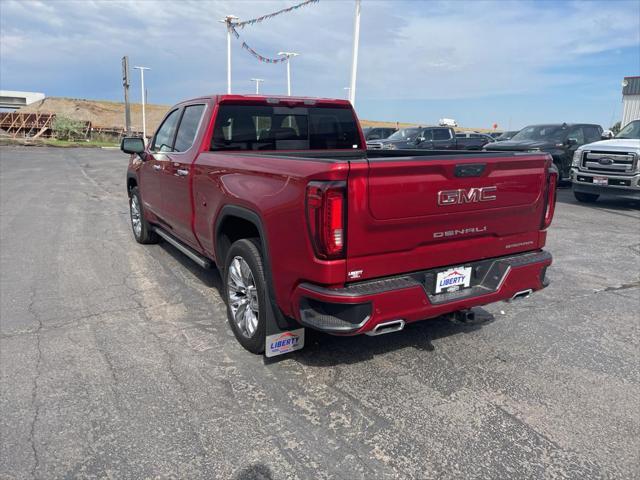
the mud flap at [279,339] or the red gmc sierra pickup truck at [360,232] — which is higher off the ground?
the red gmc sierra pickup truck at [360,232]

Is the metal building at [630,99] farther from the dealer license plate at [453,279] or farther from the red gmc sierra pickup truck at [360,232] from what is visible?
the dealer license plate at [453,279]

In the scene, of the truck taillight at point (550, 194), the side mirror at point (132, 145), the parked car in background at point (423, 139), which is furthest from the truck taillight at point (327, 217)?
the parked car in background at point (423, 139)

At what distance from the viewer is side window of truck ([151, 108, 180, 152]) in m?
5.50

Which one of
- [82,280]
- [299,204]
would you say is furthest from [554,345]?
[82,280]

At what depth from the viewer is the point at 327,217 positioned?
8.93ft

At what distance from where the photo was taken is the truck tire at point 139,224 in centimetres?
688

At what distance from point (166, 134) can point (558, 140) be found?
39.5 ft

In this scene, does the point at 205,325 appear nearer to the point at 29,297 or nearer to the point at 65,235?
the point at 29,297

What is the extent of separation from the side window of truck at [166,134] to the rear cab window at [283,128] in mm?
1042

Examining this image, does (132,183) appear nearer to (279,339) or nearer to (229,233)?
(229,233)

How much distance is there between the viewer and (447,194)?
308 cm

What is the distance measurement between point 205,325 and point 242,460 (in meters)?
1.84

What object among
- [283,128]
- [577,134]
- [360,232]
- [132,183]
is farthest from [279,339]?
[577,134]

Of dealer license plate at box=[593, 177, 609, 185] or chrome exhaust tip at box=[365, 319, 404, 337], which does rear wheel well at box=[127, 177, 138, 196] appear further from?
dealer license plate at box=[593, 177, 609, 185]
